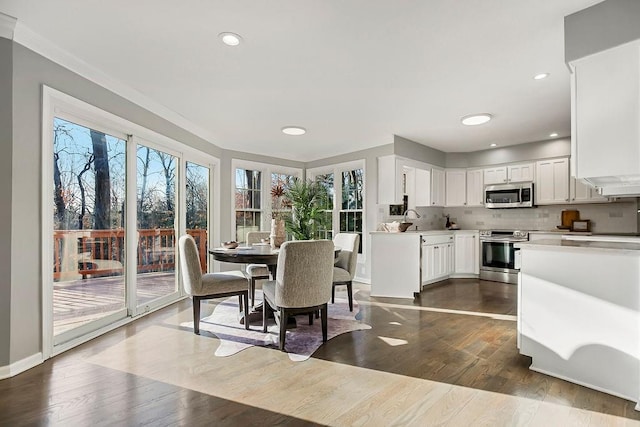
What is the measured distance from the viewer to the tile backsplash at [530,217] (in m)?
5.04

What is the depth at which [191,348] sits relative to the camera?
280cm

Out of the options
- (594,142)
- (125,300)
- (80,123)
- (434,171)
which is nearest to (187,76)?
(80,123)

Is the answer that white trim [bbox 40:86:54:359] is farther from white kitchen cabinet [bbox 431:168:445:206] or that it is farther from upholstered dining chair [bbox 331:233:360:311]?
white kitchen cabinet [bbox 431:168:445:206]

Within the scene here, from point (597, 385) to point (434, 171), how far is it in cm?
453

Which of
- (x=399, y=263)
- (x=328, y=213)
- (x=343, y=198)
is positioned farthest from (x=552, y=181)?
(x=328, y=213)

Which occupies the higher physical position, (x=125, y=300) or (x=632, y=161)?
(x=632, y=161)

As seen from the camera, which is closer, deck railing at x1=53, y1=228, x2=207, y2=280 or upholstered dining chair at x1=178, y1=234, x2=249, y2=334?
deck railing at x1=53, y1=228, x2=207, y2=280

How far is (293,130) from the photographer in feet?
Answer: 16.0

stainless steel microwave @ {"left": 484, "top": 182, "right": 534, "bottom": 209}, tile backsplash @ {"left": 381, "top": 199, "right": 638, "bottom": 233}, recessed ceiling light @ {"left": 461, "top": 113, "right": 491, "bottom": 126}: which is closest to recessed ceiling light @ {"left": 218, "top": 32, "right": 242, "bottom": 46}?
recessed ceiling light @ {"left": 461, "top": 113, "right": 491, "bottom": 126}

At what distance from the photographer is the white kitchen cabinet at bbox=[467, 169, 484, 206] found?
6.27 metres

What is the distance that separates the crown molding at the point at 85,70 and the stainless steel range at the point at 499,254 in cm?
527

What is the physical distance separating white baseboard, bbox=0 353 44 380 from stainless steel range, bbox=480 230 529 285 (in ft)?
19.7

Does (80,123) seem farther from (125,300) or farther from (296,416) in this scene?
(296,416)

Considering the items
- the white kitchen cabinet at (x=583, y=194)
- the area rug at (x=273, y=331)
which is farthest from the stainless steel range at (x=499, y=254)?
the area rug at (x=273, y=331)
